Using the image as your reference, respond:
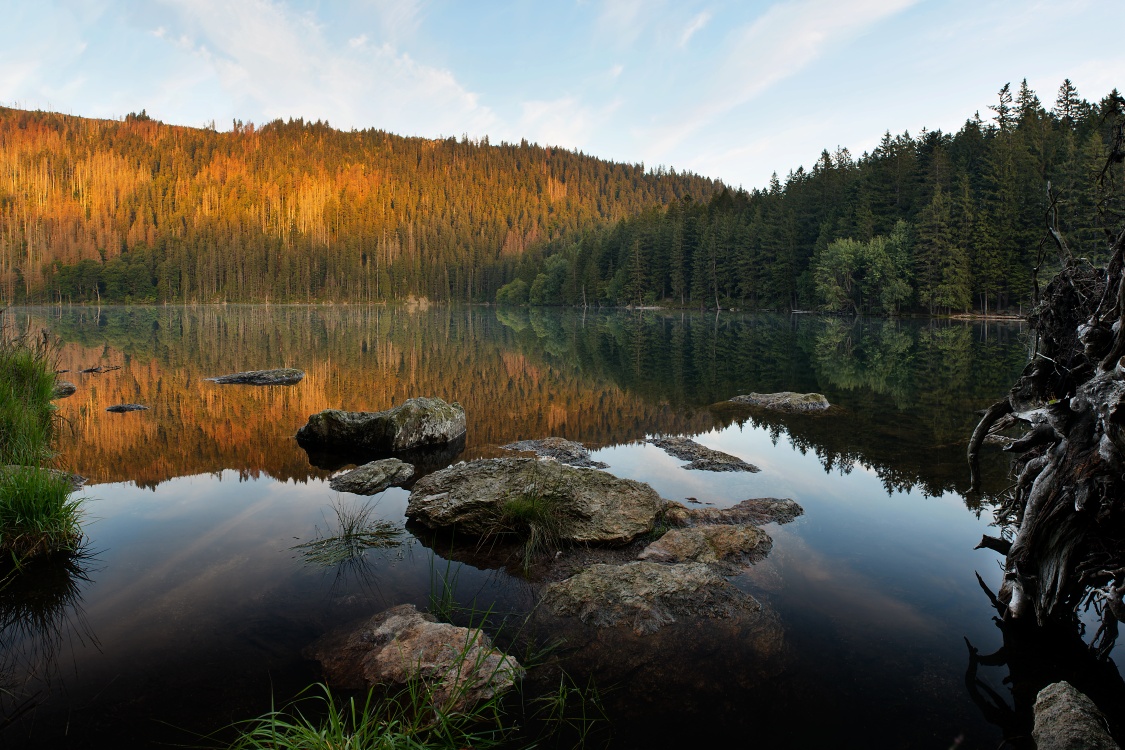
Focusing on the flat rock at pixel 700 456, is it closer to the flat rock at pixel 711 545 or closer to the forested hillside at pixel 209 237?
the flat rock at pixel 711 545

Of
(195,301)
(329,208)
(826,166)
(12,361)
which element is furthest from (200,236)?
(12,361)

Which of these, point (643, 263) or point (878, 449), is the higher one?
point (643, 263)

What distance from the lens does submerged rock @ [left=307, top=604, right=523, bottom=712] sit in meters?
3.95

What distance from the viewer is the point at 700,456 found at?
36.7 feet

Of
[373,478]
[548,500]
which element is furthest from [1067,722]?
[373,478]

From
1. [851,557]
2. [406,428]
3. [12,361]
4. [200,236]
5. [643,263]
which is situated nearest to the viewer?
[851,557]

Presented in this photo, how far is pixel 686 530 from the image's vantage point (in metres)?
6.97

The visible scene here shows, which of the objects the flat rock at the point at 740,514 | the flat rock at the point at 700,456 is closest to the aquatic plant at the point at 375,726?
the flat rock at the point at 740,514

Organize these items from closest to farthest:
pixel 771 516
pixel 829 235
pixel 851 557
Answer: pixel 851 557
pixel 771 516
pixel 829 235

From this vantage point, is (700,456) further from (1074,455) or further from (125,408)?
(125,408)

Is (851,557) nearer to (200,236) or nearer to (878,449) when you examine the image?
(878,449)

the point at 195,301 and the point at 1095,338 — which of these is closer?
the point at 1095,338

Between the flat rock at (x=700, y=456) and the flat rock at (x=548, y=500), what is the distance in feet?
10.1

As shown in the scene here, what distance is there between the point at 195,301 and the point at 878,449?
501ft
